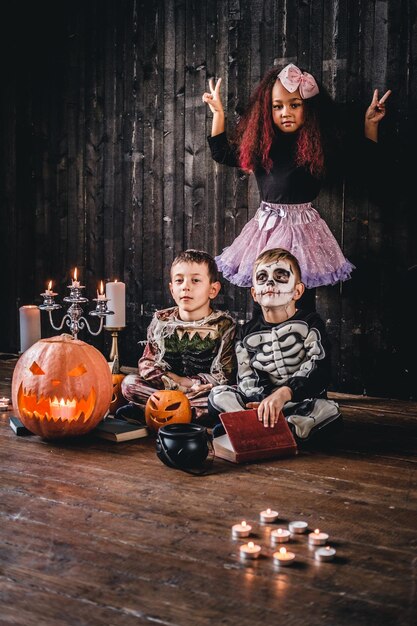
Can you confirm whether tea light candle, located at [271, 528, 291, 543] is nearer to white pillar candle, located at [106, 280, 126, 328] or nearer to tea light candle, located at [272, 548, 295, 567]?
tea light candle, located at [272, 548, 295, 567]

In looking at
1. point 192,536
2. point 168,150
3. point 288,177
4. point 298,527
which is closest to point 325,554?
point 298,527

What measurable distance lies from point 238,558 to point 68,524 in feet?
1.87

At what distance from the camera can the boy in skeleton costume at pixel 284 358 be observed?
10.8 ft

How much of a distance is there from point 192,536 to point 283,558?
0.32 metres

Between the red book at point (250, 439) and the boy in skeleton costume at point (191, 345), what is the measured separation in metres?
0.56

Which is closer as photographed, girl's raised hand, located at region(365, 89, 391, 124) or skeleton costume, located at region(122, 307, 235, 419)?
skeleton costume, located at region(122, 307, 235, 419)

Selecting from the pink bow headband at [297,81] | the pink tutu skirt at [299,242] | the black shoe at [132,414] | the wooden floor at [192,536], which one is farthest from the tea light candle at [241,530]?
the pink bow headband at [297,81]

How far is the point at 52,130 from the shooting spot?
18.1 ft

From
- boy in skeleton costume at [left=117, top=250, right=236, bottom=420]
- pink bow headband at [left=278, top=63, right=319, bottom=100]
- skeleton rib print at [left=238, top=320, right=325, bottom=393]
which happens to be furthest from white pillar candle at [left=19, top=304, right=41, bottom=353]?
pink bow headband at [left=278, top=63, right=319, bottom=100]

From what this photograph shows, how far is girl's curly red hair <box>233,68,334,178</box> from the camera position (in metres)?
4.05

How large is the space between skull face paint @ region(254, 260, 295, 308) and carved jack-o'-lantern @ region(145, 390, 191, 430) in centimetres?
58

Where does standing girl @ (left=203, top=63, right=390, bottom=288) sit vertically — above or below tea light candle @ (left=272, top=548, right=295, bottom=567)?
above

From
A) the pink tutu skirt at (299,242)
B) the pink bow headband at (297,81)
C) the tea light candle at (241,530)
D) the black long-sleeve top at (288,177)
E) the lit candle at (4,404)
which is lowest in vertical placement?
the tea light candle at (241,530)

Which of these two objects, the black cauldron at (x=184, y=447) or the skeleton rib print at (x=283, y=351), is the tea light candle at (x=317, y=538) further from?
the skeleton rib print at (x=283, y=351)
